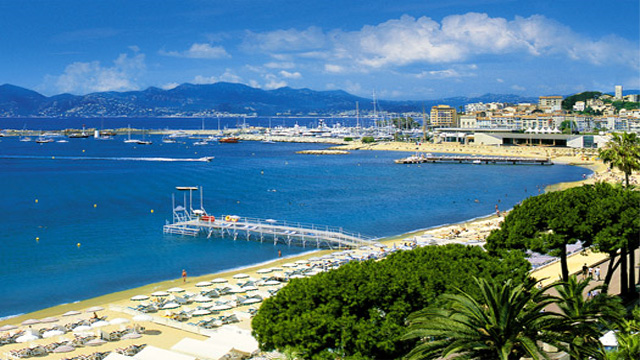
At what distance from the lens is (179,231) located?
43.6m

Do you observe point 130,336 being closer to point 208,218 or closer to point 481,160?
point 208,218

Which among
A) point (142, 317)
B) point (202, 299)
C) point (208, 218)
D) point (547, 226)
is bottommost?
point (202, 299)

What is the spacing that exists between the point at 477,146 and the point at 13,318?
4312 inches

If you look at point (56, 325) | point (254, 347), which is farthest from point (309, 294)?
point (56, 325)

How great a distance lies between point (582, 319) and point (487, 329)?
2.48 meters

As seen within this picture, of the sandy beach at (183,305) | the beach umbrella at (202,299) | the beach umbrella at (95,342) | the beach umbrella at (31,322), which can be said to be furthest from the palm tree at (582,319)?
the beach umbrella at (31,322)

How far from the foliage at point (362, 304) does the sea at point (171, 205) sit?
18.2 metres

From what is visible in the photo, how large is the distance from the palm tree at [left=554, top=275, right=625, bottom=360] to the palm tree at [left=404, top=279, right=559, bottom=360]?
441 mm

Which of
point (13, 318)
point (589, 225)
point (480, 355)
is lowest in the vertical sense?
point (13, 318)

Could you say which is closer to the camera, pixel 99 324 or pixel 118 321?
pixel 99 324

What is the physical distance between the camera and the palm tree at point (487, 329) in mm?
11266

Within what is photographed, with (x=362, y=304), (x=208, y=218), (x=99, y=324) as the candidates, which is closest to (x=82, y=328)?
(x=99, y=324)

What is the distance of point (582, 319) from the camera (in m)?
12.5

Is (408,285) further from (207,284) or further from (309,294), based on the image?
(207,284)
